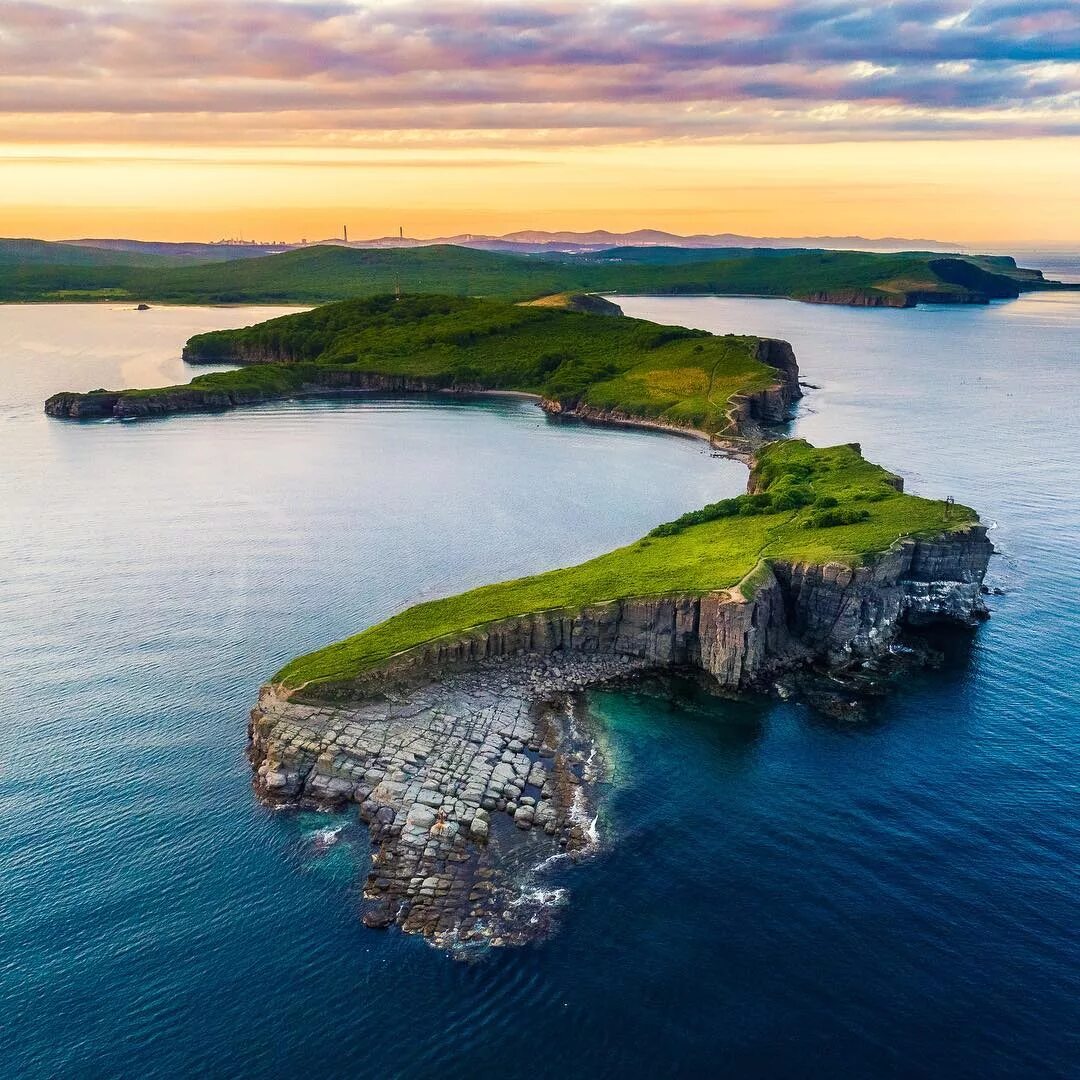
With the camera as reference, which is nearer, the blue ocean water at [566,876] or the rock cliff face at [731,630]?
the blue ocean water at [566,876]

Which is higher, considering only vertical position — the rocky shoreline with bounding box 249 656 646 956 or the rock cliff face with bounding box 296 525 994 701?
the rock cliff face with bounding box 296 525 994 701

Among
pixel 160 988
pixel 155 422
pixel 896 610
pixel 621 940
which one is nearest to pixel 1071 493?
pixel 896 610

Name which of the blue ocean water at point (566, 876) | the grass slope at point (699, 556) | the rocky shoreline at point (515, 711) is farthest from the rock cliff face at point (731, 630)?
the blue ocean water at point (566, 876)

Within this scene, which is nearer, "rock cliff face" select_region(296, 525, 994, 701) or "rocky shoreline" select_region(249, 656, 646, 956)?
"rocky shoreline" select_region(249, 656, 646, 956)

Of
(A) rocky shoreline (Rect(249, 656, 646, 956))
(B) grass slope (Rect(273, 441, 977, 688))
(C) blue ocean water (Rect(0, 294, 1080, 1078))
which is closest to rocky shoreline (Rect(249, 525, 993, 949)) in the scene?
(A) rocky shoreline (Rect(249, 656, 646, 956))

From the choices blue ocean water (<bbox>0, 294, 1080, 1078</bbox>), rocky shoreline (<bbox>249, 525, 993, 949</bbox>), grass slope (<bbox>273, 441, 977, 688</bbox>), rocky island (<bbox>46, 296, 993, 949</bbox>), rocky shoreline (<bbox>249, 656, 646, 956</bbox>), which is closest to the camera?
blue ocean water (<bbox>0, 294, 1080, 1078</bbox>)

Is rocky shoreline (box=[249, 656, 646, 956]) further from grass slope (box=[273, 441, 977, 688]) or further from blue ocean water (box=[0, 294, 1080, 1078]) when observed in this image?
grass slope (box=[273, 441, 977, 688])

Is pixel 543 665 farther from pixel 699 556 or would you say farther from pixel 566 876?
pixel 566 876

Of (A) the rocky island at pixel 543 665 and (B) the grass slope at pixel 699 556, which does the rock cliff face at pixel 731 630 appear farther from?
(B) the grass slope at pixel 699 556

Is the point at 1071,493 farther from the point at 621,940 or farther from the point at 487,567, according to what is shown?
the point at 621,940
